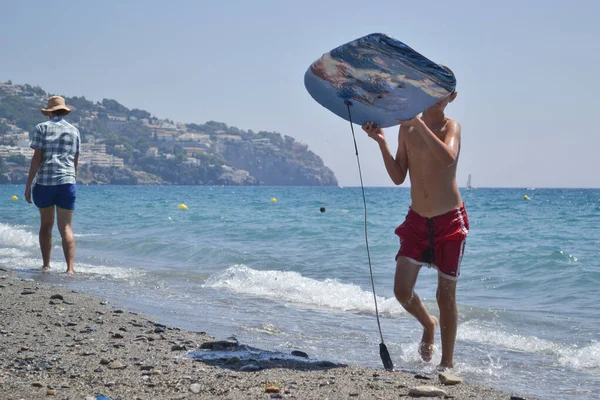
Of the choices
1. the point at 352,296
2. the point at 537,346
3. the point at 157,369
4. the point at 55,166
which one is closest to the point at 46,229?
the point at 55,166

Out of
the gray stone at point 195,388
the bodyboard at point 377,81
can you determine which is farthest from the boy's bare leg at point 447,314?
the gray stone at point 195,388

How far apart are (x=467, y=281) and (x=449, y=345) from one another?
19.2ft

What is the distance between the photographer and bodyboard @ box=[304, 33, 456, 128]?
457 centimetres

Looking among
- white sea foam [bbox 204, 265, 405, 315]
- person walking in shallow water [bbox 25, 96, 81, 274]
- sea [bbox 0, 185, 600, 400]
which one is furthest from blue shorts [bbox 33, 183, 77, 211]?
white sea foam [bbox 204, 265, 405, 315]

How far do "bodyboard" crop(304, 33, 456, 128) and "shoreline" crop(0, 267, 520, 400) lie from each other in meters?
1.76

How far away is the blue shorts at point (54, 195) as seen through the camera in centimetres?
852

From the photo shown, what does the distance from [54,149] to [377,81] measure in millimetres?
4884

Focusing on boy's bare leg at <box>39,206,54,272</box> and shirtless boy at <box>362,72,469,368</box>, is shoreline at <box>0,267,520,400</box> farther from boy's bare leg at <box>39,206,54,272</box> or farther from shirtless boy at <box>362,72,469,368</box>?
boy's bare leg at <box>39,206,54,272</box>

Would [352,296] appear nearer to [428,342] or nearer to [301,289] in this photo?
[301,289]

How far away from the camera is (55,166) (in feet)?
27.8

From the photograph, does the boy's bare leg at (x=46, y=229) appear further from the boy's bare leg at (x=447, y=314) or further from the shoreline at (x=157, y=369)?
the boy's bare leg at (x=447, y=314)

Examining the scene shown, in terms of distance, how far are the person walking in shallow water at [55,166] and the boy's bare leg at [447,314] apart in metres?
5.15

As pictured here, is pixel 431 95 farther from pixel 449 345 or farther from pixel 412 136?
pixel 449 345

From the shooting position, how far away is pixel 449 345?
199 inches
